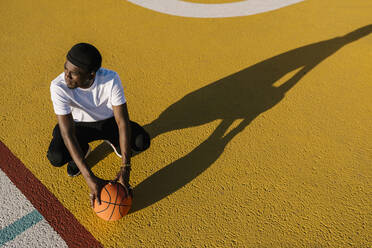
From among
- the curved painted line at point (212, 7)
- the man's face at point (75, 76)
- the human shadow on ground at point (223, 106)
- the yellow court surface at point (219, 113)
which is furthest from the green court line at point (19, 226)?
the curved painted line at point (212, 7)

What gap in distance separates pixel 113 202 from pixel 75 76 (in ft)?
4.43

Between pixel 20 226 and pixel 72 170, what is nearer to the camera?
pixel 20 226

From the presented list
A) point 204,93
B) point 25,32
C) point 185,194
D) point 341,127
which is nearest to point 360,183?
point 341,127

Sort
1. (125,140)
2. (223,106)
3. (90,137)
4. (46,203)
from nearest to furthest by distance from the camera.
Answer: (125,140), (46,203), (90,137), (223,106)

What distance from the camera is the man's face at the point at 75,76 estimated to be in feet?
10.8

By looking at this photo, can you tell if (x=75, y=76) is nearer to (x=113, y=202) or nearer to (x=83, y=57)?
(x=83, y=57)

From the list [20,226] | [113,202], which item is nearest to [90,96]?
[113,202]

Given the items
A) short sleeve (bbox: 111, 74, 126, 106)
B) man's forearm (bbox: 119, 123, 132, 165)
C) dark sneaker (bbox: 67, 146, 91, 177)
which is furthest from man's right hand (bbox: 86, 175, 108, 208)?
short sleeve (bbox: 111, 74, 126, 106)

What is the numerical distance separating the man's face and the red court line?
140 cm

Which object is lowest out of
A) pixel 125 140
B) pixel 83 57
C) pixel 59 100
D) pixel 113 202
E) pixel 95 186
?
pixel 113 202

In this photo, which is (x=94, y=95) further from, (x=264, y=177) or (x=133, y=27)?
(x=133, y=27)

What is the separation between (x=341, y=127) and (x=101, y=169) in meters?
3.33

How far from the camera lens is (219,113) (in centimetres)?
503

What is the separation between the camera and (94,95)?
12.3ft
